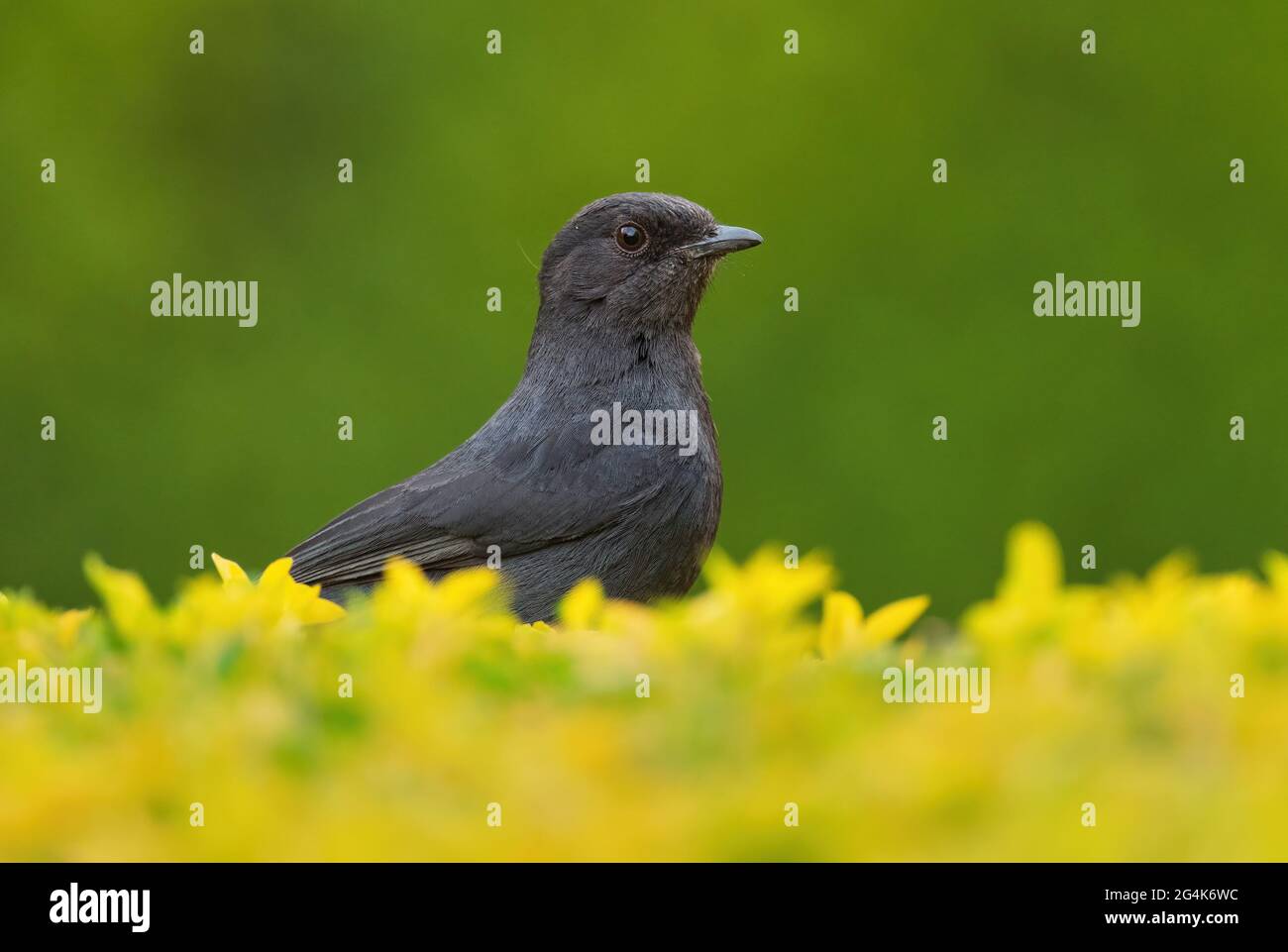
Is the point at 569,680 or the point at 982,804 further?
the point at 569,680

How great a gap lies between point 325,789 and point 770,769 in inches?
21.8

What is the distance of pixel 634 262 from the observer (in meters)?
5.55

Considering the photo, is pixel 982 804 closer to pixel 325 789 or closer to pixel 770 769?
pixel 770 769

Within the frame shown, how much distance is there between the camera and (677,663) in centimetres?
232

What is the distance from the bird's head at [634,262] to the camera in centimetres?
544

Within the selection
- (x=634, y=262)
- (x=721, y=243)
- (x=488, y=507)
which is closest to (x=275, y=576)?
(x=488, y=507)

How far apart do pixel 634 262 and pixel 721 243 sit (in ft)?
1.06

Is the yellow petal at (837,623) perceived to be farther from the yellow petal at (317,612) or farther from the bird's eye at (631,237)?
the bird's eye at (631,237)

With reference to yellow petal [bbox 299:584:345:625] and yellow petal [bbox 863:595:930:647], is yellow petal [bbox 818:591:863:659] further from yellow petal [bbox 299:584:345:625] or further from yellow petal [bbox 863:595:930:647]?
yellow petal [bbox 299:584:345:625]

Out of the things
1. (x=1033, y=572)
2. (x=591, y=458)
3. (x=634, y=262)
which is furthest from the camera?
(x=634, y=262)

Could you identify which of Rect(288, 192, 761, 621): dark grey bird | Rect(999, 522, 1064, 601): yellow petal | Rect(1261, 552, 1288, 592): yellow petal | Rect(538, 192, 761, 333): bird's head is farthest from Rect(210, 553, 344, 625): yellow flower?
Rect(538, 192, 761, 333): bird's head

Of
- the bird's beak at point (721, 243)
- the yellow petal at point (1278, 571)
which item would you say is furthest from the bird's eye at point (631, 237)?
the yellow petal at point (1278, 571)

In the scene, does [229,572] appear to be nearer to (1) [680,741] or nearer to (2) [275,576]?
(2) [275,576]

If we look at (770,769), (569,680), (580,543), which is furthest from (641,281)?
(770,769)
